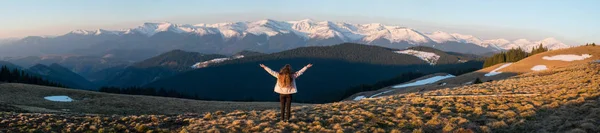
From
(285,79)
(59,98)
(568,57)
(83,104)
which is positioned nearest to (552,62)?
(568,57)

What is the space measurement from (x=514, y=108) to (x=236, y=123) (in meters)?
15.0

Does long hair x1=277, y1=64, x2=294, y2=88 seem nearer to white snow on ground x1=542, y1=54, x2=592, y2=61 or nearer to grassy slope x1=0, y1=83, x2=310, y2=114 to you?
grassy slope x1=0, y1=83, x2=310, y2=114

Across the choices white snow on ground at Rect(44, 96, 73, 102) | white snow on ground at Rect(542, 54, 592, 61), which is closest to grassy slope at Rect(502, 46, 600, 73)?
white snow on ground at Rect(542, 54, 592, 61)

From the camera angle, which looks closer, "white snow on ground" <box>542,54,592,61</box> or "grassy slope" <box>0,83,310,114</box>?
"grassy slope" <box>0,83,310,114</box>

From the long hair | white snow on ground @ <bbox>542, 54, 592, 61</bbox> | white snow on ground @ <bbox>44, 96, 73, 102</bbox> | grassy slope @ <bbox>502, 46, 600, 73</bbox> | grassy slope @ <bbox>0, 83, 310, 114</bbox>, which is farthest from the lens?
white snow on ground @ <bbox>542, 54, 592, 61</bbox>

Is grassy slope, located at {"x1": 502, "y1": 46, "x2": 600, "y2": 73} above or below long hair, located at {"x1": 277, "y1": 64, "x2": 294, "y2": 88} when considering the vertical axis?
above

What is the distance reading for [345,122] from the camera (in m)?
18.1

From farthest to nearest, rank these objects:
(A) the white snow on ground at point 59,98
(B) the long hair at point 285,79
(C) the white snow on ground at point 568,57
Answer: (C) the white snow on ground at point 568,57, (A) the white snow on ground at point 59,98, (B) the long hair at point 285,79

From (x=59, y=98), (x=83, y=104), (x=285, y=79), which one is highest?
(x=285, y=79)

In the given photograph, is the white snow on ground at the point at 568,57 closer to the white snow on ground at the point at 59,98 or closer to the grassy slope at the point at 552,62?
the grassy slope at the point at 552,62

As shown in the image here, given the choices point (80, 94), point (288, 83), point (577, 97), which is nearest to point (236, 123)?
point (288, 83)

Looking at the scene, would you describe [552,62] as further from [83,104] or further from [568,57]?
[83,104]

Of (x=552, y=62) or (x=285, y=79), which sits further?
(x=552, y=62)

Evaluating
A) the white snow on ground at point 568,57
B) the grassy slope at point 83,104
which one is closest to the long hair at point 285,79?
the grassy slope at point 83,104
